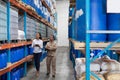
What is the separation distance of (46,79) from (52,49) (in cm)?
122

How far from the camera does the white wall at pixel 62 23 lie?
27.4 m

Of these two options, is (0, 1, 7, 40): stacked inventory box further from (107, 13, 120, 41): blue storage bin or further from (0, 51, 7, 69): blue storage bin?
(107, 13, 120, 41): blue storage bin

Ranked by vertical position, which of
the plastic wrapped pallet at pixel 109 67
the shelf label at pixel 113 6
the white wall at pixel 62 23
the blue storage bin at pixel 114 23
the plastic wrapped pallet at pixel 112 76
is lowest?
the plastic wrapped pallet at pixel 112 76

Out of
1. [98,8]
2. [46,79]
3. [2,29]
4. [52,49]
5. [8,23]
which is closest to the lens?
[98,8]

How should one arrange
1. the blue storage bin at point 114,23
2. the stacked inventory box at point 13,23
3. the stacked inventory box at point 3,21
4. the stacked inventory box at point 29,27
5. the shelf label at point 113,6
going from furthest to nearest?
1. the stacked inventory box at point 29,27
2. the stacked inventory box at point 13,23
3. the stacked inventory box at point 3,21
4. the blue storage bin at point 114,23
5. the shelf label at point 113,6

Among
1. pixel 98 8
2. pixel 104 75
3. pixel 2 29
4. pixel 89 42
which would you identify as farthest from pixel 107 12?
pixel 2 29

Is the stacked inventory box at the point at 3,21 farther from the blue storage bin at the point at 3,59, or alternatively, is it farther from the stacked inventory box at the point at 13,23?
the stacked inventory box at the point at 13,23

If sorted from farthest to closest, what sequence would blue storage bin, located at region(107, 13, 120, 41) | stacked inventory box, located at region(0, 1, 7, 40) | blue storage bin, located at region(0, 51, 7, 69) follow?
blue storage bin, located at region(0, 51, 7, 69)
stacked inventory box, located at region(0, 1, 7, 40)
blue storage bin, located at region(107, 13, 120, 41)

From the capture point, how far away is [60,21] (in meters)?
A: 27.7

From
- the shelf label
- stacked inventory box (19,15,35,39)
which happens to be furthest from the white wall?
the shelf label

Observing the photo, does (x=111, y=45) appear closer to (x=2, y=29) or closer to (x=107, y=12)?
(x=107, y=12)

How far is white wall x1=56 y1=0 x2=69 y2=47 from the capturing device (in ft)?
90.0

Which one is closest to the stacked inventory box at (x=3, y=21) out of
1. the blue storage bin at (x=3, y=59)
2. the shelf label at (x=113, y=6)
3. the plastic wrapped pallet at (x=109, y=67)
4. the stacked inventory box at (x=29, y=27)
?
the blue storage bin at (x=3, y=59)

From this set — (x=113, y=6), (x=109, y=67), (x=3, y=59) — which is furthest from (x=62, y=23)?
(x=113, y=6)
